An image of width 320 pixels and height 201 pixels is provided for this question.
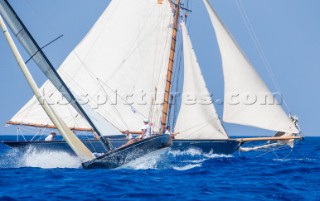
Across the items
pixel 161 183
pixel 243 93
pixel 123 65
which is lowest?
pixel 161 183

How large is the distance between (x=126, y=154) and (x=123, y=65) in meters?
12.2

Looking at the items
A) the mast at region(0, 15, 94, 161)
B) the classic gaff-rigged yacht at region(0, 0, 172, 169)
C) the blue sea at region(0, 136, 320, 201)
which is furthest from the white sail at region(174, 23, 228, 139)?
the mast at region(0, 15, 94, 161)

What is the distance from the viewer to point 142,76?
3186 centimetres

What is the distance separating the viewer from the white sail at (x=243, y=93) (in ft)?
86.9

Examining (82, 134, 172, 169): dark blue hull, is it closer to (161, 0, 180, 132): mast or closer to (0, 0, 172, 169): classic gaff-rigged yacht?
(0, 0, 172, 169): classic gaff-rigged yacht

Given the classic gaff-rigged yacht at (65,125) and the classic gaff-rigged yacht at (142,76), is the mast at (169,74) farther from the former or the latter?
the classic gaff-rigged yacht at (65,125)

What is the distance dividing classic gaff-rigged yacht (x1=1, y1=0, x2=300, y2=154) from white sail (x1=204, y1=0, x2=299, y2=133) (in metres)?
0.06

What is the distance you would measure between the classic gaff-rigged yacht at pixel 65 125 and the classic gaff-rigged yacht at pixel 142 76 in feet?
26.8

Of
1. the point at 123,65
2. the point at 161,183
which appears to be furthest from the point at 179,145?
the point at 161,183

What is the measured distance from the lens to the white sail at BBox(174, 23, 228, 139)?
29.2 metres

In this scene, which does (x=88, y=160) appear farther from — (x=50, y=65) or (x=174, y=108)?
(x=174, y=108)

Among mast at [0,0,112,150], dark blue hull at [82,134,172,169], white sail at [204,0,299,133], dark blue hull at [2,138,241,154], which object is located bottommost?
dark blue hull at [2,138,241,154]

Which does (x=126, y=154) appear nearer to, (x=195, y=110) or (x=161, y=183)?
(x=161, y=183)

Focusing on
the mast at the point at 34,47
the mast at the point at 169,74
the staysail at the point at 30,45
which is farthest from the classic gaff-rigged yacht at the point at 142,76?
the staysail at the point at 30,45
